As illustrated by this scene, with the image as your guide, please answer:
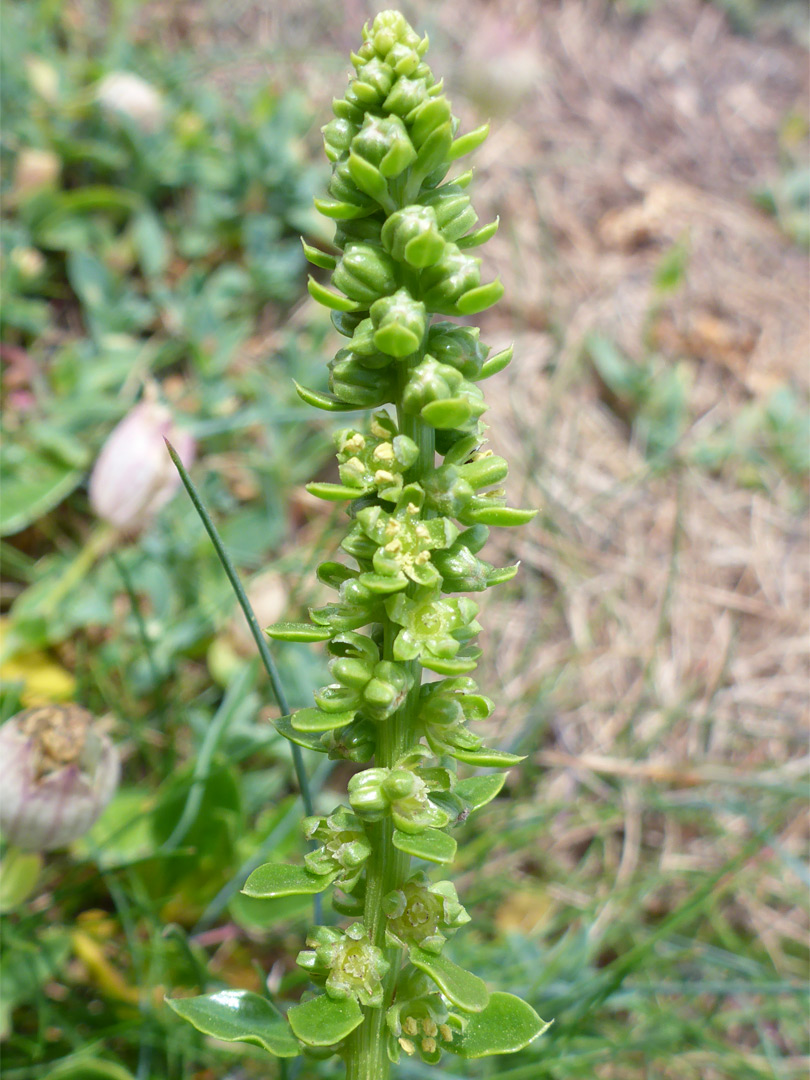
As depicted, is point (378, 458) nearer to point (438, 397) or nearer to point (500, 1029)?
point (438, 397)

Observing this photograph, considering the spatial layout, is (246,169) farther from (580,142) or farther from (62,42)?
(580,142)

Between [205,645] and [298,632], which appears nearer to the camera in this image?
[298,632]

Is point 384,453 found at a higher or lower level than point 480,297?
lower

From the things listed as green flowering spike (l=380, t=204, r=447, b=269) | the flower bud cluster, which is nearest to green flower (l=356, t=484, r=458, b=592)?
the flower bud cluster

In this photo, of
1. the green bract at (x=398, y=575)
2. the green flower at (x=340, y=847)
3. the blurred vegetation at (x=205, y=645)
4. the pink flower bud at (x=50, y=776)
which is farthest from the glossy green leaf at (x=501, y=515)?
the pink flower bud at (x=50, y=776)

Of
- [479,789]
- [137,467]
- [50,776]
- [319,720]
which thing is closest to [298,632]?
[319,720]

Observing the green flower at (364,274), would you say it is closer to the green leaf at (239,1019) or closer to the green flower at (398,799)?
the green flower at (398,799)

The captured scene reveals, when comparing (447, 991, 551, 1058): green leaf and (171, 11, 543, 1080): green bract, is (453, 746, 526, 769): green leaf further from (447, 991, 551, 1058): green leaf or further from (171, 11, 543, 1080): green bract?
(447, 991, 551, 1058): green leaf
